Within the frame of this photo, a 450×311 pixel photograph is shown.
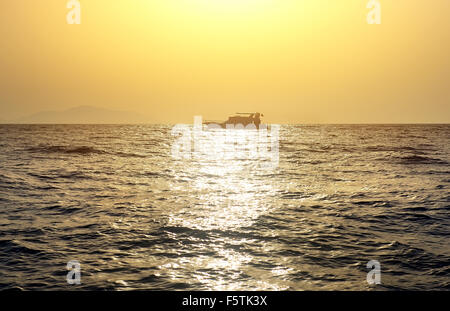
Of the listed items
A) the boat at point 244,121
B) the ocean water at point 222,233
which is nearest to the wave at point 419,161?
the ocean water at point 222,233

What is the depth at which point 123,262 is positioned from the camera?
336 inches

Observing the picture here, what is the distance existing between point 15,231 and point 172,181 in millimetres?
11301

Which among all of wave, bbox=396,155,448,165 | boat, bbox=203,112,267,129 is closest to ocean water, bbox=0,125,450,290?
wave, bbox=396,155,448,165

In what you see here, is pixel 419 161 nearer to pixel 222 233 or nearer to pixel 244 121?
pixel 222 233

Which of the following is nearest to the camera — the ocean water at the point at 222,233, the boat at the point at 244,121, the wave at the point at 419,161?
the ocean water at the point at 222,233

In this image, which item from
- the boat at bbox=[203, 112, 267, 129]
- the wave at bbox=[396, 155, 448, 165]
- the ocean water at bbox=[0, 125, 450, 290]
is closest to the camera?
the ocean water at bbox=[0, 125, 450, 290]

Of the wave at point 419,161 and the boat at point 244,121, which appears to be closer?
the wave at point 419,161

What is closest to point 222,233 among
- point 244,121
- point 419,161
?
point 419,161

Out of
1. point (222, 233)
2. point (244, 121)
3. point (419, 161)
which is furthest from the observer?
point (244, 121)

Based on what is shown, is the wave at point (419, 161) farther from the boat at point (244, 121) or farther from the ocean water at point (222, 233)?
the boat at point (244, 121)

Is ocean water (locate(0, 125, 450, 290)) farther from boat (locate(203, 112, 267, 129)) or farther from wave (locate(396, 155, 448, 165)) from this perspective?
boat (locate(203, 112, 267, 129))

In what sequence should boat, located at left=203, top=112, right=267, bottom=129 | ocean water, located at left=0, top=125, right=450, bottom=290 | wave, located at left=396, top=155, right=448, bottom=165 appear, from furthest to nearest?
boat, located at left=203, top=112, right=267, bottom=129 < wave, located at left=396, top=155, right=448, bottom=165 < ocean water, located at left=0, top=125, right=450, bottom=290
